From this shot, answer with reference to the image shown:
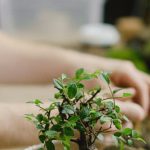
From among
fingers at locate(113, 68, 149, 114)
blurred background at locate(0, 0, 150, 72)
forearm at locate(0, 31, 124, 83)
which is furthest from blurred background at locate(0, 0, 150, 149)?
fingers at locate(113, 68, 149, 114)

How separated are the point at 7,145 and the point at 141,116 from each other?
0.73 feet

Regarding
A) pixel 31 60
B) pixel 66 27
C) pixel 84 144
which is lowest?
pixel 84 144

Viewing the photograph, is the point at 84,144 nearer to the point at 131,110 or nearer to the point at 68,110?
the point at 68,110

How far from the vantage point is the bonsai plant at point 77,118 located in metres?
0.43

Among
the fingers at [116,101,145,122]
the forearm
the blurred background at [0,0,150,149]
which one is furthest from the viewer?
the blurred background at [0,0,150,149]

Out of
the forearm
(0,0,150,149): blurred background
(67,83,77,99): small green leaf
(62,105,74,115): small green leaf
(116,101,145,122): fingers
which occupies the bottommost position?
(116,101,145,122): fingers

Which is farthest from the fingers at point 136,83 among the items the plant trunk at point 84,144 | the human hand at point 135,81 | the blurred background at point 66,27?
the blurred background at point 66,27

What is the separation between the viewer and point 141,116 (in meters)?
0.69

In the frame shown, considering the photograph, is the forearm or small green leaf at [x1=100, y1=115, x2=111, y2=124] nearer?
small green leaf at [x1=100, y1=115, x2=111, y2=124]

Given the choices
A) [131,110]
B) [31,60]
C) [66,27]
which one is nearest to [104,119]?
[131,110]

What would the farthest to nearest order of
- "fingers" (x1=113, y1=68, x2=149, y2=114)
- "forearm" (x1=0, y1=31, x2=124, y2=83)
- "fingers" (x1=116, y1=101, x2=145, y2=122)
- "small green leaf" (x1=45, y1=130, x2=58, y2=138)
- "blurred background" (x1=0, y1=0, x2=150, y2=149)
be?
"blurred background" (x1=0, y1=0, x2=150, y2=149), "forearm" (x1=0, y1=31, x2=124, y2=83), "fingers" (x1=113, y1=68, x2=149, y2=114), "fingers" (x1=116, y1=101, x2=145, y2=122), "small green leaf" (x1=45, y1=130, x2=58, y2=138)

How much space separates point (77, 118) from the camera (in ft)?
1.40

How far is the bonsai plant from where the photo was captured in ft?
1.40

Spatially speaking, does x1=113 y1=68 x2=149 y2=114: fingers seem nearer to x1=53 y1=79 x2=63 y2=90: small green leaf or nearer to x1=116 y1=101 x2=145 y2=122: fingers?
x1=116 y1=101 x2=145 y2=122: fingers
